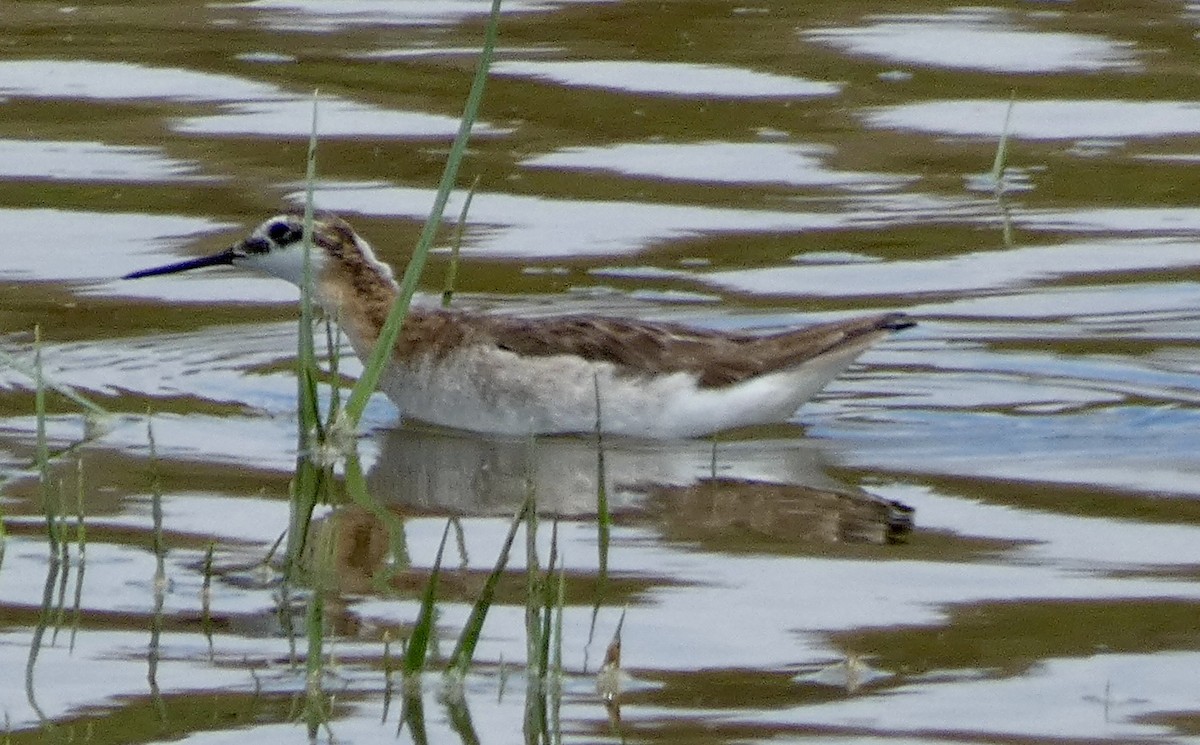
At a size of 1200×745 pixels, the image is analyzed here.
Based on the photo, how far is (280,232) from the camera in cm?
1126

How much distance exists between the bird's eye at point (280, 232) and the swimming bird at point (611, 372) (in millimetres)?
635

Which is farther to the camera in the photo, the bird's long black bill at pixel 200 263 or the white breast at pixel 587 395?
the bird's long black bill at pixel 200 263

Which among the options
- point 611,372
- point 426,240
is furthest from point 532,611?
point 611,372

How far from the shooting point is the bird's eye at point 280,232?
11227 mm

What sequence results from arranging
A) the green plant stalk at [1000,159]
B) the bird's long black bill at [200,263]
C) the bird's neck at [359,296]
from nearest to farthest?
the bird's long black bill at [200,263], the bird's neck at [359,296], the green plant stalk at [1000,159]

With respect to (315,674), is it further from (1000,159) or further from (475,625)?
(1000,159)

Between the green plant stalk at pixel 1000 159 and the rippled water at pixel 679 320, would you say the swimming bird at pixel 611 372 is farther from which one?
the green plant stalk at pixel 1000 159

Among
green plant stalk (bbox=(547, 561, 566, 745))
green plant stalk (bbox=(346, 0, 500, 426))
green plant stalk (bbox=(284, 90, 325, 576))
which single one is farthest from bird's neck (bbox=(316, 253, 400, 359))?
green plant stalk (bbox=(547, 561, 566, 745))

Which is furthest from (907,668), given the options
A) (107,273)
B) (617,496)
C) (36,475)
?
(107,273)

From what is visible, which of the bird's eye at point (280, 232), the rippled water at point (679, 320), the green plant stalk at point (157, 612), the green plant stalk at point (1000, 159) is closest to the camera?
the green plant stalk at point (157, 612)

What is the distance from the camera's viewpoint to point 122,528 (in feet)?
28.1

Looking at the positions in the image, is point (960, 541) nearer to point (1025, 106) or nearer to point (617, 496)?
point (617, 496)

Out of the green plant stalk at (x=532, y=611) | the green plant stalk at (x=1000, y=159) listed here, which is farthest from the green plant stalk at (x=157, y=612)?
the green plant stalk at (x=1000, y=159)

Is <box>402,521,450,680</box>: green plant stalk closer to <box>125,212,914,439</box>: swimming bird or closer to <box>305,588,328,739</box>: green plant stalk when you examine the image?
<box>305,588,328,739</box>: green plant stalk
